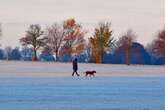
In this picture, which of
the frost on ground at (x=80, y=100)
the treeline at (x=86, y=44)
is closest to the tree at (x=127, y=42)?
the treeline at (x=86, y=44)

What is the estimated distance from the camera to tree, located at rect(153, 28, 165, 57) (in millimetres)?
106750

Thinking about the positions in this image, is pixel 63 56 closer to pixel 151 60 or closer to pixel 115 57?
pixel 115 57

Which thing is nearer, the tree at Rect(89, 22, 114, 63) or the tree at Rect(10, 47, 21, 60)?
the tree at Rect(89, 22, 114, 63)

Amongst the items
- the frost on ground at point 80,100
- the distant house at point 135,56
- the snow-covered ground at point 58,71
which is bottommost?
the frost on ground at point 80,100

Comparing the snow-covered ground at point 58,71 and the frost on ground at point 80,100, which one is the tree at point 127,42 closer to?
the snow-covered ground at point 58,71

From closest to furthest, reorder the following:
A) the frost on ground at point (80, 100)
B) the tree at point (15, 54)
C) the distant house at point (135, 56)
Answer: the frost on ground at point (80, 100) → the distant house at point (135, 56) → the tree at point (15, 54)

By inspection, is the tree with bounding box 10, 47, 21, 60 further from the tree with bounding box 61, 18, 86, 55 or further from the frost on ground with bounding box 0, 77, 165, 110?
the frost on ground with bounding box 0, 77, 165, 110

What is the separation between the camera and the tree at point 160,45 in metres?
107

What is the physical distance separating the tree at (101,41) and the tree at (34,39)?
49.3ft

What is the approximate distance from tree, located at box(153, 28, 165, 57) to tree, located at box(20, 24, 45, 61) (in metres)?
21.0

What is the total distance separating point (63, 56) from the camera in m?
112

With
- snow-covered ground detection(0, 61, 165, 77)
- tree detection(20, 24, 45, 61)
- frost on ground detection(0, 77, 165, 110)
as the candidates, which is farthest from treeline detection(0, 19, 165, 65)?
frost on ground detection(0, 77, 165, 110)

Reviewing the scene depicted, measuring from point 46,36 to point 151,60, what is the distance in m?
25.3

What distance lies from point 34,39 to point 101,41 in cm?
1889
